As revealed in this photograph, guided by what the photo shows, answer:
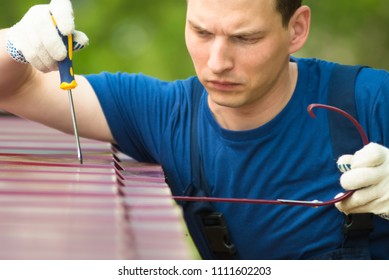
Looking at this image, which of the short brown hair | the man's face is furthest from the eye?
the short brown hair

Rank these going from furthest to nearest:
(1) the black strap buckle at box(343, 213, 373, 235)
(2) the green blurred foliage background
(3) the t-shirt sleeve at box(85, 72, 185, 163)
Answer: (2) the green blurred foliage background, (3) the t-shirt sleeve at box(85, 72, 185, 163), (1) the black strap buckle at box(343, 213, 373, 235)

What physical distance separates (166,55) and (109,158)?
16.8 ft

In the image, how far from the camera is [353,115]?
9.93 ft

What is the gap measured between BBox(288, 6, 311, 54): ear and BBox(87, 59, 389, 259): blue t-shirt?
106 millimetres

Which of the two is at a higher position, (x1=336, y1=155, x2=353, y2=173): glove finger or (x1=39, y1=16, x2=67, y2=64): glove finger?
(x1=39, y1=16, x2=67, y2=64): glove finger

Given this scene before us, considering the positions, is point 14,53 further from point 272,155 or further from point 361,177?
point 361,177

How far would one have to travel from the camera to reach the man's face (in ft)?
9.48

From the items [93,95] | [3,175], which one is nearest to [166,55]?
[93,95]

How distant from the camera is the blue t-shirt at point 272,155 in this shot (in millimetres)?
3076

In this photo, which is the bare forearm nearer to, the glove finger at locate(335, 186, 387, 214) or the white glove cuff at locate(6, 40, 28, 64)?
the white glove cuff at locate(6, 40, 28, 64)

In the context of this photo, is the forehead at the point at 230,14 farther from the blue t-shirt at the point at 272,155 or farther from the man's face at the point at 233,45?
the blue t-shirt at the point at 272,155

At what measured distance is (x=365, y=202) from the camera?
113 inches

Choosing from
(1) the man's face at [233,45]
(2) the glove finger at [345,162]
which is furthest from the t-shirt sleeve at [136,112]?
(2) the glove finger at [345,162]

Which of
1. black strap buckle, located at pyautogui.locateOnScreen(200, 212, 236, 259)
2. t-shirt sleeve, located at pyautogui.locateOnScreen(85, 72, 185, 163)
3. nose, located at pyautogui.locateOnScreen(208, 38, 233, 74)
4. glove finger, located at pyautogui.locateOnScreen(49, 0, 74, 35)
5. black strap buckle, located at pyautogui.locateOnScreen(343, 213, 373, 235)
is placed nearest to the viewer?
glove finger, located at pyautogui.locateOnScreen(49, 0, 74, 35)
